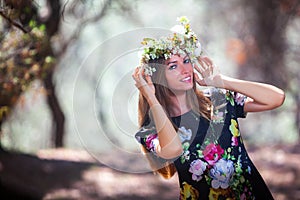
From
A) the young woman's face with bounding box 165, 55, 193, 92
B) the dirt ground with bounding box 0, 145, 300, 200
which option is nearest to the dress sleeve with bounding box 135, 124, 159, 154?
the young woman's face with bounding box 165, 55, 193, 92

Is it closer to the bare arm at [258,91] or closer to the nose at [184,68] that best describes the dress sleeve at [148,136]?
the nose at [184,68]

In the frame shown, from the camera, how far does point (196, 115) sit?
8.68ft

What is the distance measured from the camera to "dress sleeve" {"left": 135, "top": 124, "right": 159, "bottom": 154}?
263 cm

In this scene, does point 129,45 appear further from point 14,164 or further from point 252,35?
point 252,35

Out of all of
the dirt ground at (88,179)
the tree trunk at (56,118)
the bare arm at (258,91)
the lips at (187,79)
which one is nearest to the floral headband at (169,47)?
the lips at (187,79)

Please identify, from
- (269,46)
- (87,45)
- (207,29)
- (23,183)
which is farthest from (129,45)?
(87,45)

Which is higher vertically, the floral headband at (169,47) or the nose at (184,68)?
the floral headband at (169,47)

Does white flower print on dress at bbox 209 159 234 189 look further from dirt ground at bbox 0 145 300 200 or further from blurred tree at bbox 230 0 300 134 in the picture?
blurred tree at bbox 230 0 300 134

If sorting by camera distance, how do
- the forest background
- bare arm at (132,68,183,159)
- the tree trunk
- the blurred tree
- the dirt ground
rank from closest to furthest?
bare arm at (132,68,183,159) < the forest background < the dirt ground < the tree trunk < the blurred tree

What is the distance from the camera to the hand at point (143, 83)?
253cm

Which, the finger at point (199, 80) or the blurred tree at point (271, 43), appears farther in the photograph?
the blurred tree at point (271, 43)

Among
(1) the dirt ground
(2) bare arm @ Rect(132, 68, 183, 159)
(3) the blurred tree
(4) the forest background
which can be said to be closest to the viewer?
(2) bare arm @ Rect(132, 68, 183, 159)

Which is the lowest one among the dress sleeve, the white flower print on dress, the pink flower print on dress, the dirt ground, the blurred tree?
the white flower print on dress

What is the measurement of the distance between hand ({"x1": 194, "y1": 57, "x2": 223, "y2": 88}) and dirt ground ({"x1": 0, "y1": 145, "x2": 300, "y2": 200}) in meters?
3.53
